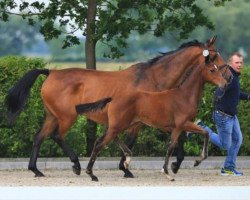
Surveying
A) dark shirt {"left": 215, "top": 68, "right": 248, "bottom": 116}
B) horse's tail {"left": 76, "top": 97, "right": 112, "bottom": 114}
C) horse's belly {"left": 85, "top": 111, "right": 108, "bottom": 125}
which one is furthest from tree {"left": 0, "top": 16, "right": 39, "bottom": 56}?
horse's tail {"left": 76, "top": 97, "right": 112, "bottom": 114}

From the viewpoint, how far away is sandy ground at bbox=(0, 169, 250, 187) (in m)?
14.1

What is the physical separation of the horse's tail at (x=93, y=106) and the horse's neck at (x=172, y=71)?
0.84m

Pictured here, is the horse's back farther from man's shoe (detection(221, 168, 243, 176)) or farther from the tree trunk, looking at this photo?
the tree trunk

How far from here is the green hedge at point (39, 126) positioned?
17641mm

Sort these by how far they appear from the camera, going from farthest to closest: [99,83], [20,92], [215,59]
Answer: [20,92] → [99,83] → [215,59]

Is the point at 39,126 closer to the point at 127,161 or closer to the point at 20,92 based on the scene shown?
the point at 20,92

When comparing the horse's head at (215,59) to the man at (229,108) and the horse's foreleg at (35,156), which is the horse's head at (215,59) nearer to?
the man at (229,108)

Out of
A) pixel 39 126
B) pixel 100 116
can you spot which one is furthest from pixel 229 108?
pixel 39 126

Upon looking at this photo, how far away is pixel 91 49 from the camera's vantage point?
18.4m

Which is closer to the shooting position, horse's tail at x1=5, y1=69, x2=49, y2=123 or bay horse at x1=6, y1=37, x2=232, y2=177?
bay horse at x1=6, y1=37, x2=232, y2=177

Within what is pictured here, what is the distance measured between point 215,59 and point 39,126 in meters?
4.10

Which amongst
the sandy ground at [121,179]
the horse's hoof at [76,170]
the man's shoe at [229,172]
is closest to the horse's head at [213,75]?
the sandy ground at [121,179]

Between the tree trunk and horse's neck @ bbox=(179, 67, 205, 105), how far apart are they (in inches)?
125
